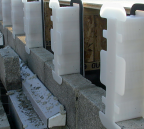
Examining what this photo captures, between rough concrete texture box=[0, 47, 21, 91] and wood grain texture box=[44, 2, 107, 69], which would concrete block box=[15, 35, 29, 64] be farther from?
wood grain texture box=[44, 2, 107, 69]

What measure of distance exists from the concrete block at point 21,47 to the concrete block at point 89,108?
3.35 meters

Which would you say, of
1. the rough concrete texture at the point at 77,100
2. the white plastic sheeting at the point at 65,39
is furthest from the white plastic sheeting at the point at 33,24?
the white plastic sheeting at the point at 65,39

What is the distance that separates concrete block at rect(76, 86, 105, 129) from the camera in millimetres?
3266

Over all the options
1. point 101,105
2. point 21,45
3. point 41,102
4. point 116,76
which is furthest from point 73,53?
point 21,45

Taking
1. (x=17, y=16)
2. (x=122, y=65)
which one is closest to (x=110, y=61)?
(x=122, y=65)

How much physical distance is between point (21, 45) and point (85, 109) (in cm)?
436

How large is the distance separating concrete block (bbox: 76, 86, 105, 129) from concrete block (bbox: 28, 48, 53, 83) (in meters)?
1.77

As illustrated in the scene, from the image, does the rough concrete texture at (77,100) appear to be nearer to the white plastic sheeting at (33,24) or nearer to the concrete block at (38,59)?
the concrete block at (38,59)

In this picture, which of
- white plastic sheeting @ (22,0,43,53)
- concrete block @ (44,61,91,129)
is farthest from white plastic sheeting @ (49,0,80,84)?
white plastic sheeting @ (22,0,43,53)

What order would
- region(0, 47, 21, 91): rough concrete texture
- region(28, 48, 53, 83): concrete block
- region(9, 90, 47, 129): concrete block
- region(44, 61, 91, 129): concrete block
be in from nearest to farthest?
region(44, 61, 91, 129): concrete block
region(9, 90, 47, 129): concrete block
region(28, 48, 53, 83): concrete block
region(0, 47, 21, 91): rough concrete texture

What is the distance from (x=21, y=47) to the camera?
7.46 m

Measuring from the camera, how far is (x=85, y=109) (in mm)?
3541

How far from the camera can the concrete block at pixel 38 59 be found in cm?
Answer: 543

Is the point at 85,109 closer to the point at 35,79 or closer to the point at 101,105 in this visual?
the point at 101,105
